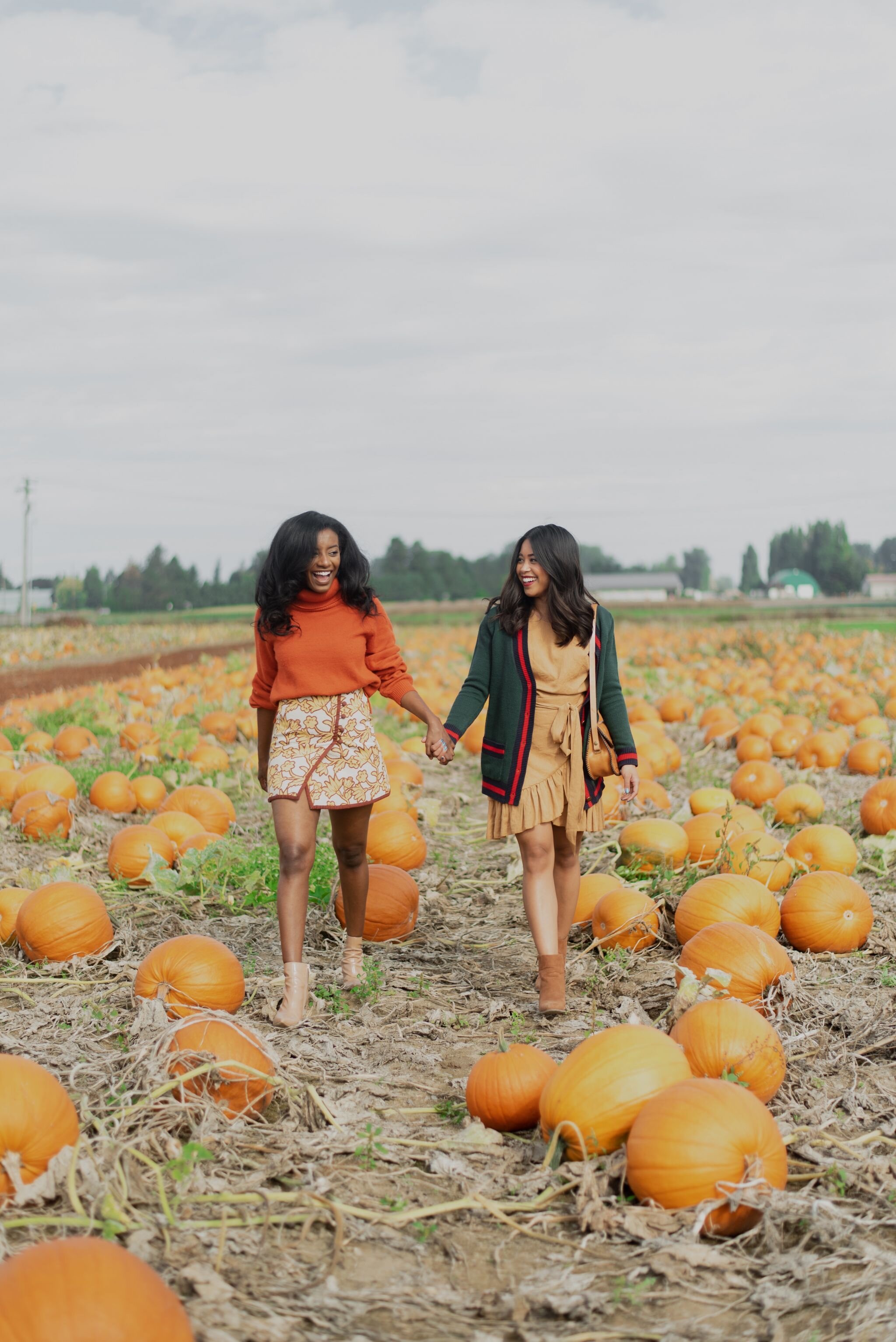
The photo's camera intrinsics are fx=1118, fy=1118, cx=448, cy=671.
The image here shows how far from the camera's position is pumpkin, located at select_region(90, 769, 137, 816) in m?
8.23

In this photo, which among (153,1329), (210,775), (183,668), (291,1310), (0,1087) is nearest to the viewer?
(153,1329)

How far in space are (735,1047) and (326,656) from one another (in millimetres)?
2227

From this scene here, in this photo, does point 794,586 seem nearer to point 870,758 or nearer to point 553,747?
point 870,758

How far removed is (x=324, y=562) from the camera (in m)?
4.58

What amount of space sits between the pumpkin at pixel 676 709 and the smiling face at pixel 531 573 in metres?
9.54

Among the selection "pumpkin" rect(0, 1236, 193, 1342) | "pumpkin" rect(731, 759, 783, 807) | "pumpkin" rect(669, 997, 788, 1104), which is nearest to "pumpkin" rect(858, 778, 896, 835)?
"pumpkin" rect(731, 759, 783, 807)

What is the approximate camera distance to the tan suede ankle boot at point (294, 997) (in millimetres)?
4320

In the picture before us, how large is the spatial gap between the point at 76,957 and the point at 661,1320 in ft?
10.3

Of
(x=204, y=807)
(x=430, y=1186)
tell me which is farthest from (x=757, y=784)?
(x=430, y=1186)

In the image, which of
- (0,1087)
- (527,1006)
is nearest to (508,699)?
(527,1006)

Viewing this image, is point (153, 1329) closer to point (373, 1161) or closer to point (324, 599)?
point (373, 1161)

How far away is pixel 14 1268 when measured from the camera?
2.21 m

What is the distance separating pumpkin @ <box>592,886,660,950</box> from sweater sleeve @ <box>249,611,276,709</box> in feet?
6.08

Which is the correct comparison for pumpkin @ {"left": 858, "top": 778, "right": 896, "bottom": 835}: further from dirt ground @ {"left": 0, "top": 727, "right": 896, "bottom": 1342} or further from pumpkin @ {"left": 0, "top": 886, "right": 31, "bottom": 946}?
pumpkin @ {"left": 0, "top": 886, "right": 31, "bottom": 946}
